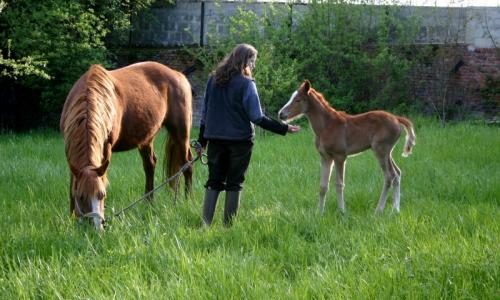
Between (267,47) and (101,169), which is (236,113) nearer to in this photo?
(101,169)

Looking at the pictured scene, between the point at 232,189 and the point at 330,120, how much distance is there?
148 centimetres

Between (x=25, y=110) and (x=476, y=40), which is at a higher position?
(x=476, y=40)

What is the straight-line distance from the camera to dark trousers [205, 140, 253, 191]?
19.5ft

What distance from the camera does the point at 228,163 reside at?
6164 millimetres

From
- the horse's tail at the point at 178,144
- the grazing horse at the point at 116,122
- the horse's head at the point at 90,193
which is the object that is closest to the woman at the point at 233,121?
the grazing horse at the point at 116,122

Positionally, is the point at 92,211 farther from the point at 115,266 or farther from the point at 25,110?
the point at 25,110

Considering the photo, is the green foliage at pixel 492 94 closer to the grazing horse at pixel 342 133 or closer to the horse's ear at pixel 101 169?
the grazing horse at pixel 342 133

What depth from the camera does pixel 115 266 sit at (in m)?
4.40

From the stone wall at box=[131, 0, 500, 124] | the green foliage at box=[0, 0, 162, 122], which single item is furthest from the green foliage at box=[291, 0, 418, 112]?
the green foliage at box=[0, 0, 162, 122]

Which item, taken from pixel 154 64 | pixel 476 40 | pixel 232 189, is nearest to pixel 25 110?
pixel 154 64

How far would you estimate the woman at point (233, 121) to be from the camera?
5812mm

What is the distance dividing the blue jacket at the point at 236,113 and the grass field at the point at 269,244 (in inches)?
33.6

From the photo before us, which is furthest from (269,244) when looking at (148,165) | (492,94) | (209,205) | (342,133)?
(492,94)

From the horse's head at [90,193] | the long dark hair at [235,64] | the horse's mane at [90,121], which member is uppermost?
the long dark hair at [235,64]
